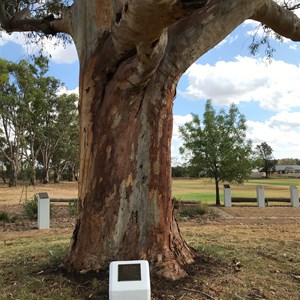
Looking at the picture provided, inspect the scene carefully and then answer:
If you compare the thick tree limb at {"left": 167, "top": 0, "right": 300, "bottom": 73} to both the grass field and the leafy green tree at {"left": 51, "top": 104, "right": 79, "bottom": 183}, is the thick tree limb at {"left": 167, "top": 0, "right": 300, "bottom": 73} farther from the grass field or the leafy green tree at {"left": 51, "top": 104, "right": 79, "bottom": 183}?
the leafy green tree at {"left": 51, "top": 104, "right": 79, "bottom": 183}

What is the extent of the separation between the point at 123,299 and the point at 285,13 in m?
5.55

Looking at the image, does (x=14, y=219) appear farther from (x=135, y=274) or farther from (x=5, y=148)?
(x=5, y=148)

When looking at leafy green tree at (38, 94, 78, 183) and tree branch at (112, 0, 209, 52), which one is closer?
A: tree branch at (112, 0, 209, 52)

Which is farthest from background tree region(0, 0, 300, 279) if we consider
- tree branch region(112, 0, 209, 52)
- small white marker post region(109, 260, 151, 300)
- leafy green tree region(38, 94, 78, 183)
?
leafy green tree region(38, 94, 78, 183)

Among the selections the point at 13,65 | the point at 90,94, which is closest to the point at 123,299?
the point at 90,94

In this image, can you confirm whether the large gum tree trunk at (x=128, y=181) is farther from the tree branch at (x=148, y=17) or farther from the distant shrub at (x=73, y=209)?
the distant shrub at (x=73, y=209)

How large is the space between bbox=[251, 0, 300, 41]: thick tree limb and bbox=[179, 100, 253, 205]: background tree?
452 inches

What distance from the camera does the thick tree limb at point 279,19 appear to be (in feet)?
20.0

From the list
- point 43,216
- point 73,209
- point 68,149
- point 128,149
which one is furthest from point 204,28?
point 68,149

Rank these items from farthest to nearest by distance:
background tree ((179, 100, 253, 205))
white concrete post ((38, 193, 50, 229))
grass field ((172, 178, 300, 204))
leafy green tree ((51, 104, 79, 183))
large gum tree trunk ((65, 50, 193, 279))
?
leafy green tree ((51, 104, 79, 183))
grass field ((172, 178, 300, 204))
background tree ((179, 100, 253, 205))
white concrete post ((38, 193, 50, 229))
large gum tree trunk ((65, 50, 193, 279))

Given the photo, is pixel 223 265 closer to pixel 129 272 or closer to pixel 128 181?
pixel 128 181

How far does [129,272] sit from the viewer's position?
3.28 metres

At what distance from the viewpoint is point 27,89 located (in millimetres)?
34094

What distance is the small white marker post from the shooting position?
298 centimetres
